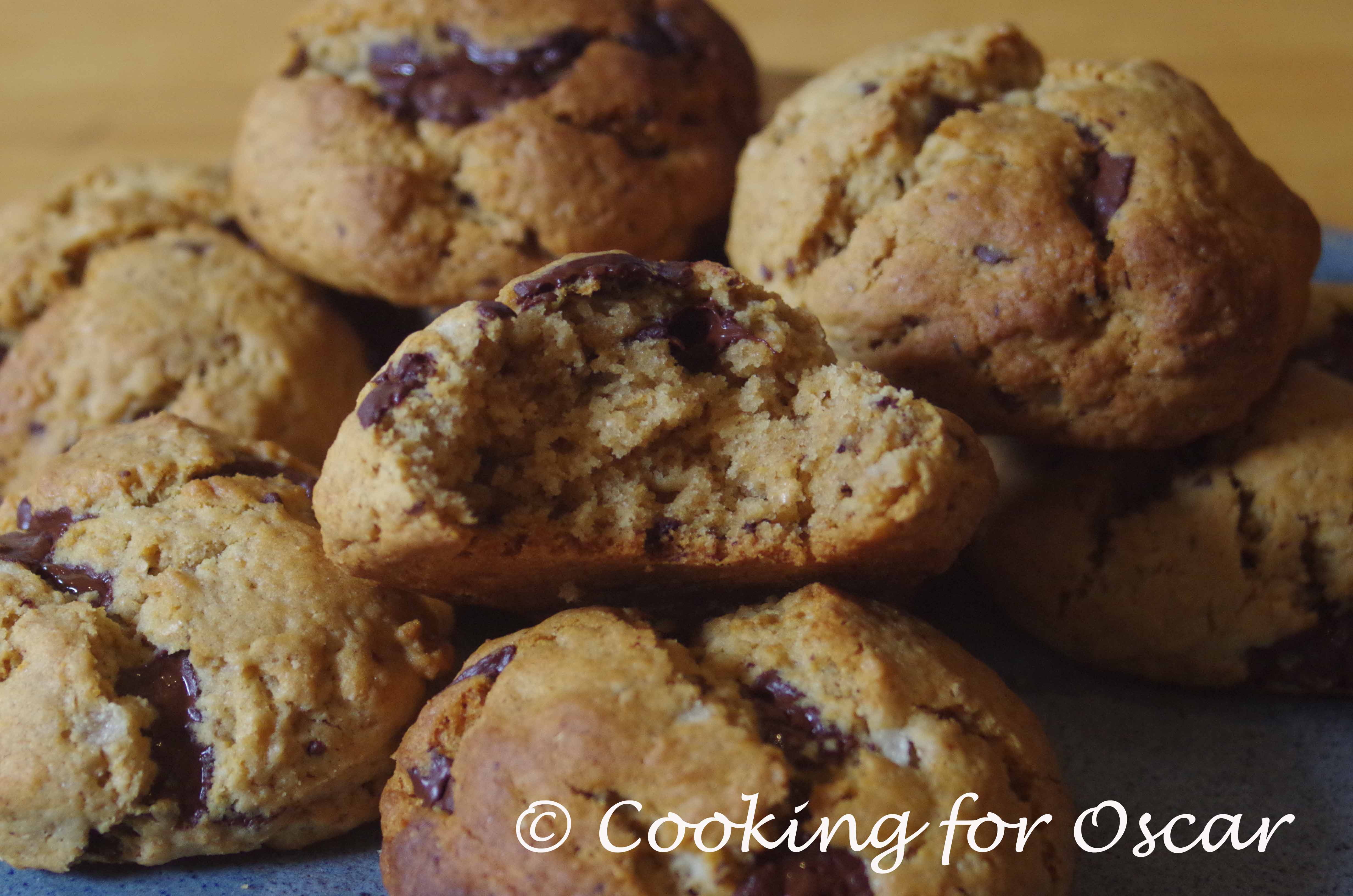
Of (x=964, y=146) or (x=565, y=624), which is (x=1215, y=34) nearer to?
(x=964, y=146)

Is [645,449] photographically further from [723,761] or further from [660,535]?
[723,761]

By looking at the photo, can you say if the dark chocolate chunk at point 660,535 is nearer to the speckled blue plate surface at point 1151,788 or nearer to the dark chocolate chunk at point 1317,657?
the speckled blue plate surface at point 1151,788

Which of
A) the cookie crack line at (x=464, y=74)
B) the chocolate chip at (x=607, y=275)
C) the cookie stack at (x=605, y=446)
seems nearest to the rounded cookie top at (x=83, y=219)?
the cookie stack at (x=605, y=446)

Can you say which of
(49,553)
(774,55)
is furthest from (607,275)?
(774,55)

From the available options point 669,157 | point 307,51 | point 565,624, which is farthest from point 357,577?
point 307,51

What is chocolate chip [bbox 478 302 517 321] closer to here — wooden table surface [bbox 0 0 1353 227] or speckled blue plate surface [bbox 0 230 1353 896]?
speckled blue plate surface [bbox 0 230 1353 896]
